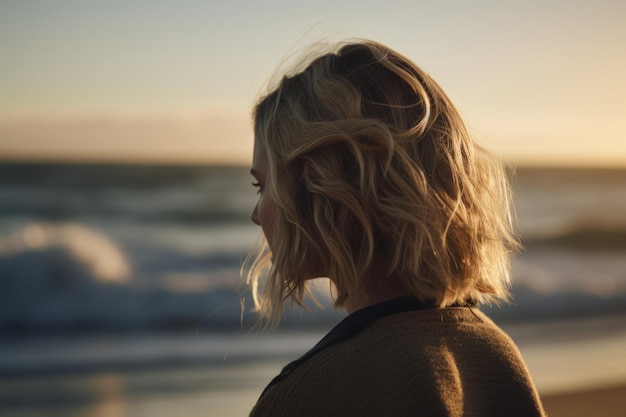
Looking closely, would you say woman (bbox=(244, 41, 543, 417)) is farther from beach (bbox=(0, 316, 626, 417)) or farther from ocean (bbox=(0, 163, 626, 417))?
beach (bbox=(0, 316, 626, 417))

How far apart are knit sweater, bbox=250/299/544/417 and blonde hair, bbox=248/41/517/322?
0.09 meters

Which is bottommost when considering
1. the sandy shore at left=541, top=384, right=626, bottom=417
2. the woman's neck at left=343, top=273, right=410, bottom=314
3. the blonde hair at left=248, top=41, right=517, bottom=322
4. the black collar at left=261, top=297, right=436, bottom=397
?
the sandy shore at left=541, top=384, right=626, bottom=417

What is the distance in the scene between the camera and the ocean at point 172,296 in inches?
226

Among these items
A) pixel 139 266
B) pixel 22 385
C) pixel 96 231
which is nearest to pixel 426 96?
pixel 22 385

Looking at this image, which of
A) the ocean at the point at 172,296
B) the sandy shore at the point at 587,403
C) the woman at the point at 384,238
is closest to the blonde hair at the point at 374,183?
the woman at the point at 384,238

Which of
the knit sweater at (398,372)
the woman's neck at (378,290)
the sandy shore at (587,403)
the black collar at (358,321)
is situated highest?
the woman's neck at (378,290)

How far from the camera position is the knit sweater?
1428 mm

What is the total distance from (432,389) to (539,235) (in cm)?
1407

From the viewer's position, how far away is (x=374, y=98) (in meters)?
1.70

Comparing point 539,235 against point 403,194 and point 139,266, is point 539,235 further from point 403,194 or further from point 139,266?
point 403,194

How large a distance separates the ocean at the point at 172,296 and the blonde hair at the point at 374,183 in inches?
27.8

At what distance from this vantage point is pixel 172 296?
9594mm

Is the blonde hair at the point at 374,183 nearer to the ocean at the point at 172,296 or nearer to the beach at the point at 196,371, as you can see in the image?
the ocean at the point at 172,296

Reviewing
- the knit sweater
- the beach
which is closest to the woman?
the knit sweater
